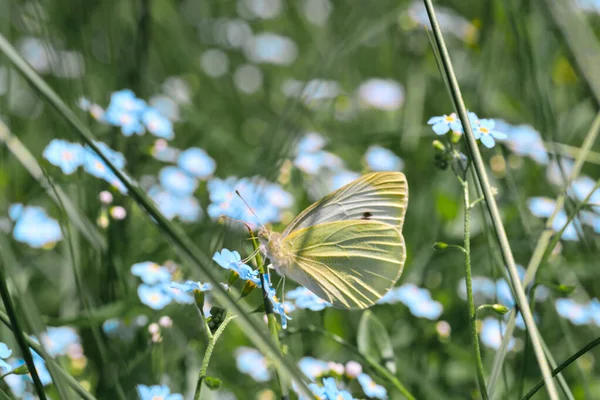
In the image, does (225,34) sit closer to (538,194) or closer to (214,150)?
(214,150)

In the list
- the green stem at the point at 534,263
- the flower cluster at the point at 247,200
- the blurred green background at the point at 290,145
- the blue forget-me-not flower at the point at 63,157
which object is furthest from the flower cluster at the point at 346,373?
the blue forget-me-not flower at the point at 63,157

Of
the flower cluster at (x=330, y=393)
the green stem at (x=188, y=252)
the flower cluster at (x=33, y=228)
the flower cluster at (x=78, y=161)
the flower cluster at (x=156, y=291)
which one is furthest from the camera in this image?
the flower cluster at (x=33, y=228)

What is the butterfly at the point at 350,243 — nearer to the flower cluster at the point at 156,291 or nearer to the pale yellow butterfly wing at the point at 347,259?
the pale yellow butterfly wing at the point at 347,259

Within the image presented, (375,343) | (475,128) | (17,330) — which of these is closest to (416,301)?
(375,343)

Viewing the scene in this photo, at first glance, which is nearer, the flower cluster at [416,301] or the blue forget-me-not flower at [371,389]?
the blue forget-me-not flower at [371,389]

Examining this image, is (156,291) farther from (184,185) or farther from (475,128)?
(184,185)

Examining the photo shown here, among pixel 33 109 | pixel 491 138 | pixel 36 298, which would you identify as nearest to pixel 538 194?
pixel 491 138
